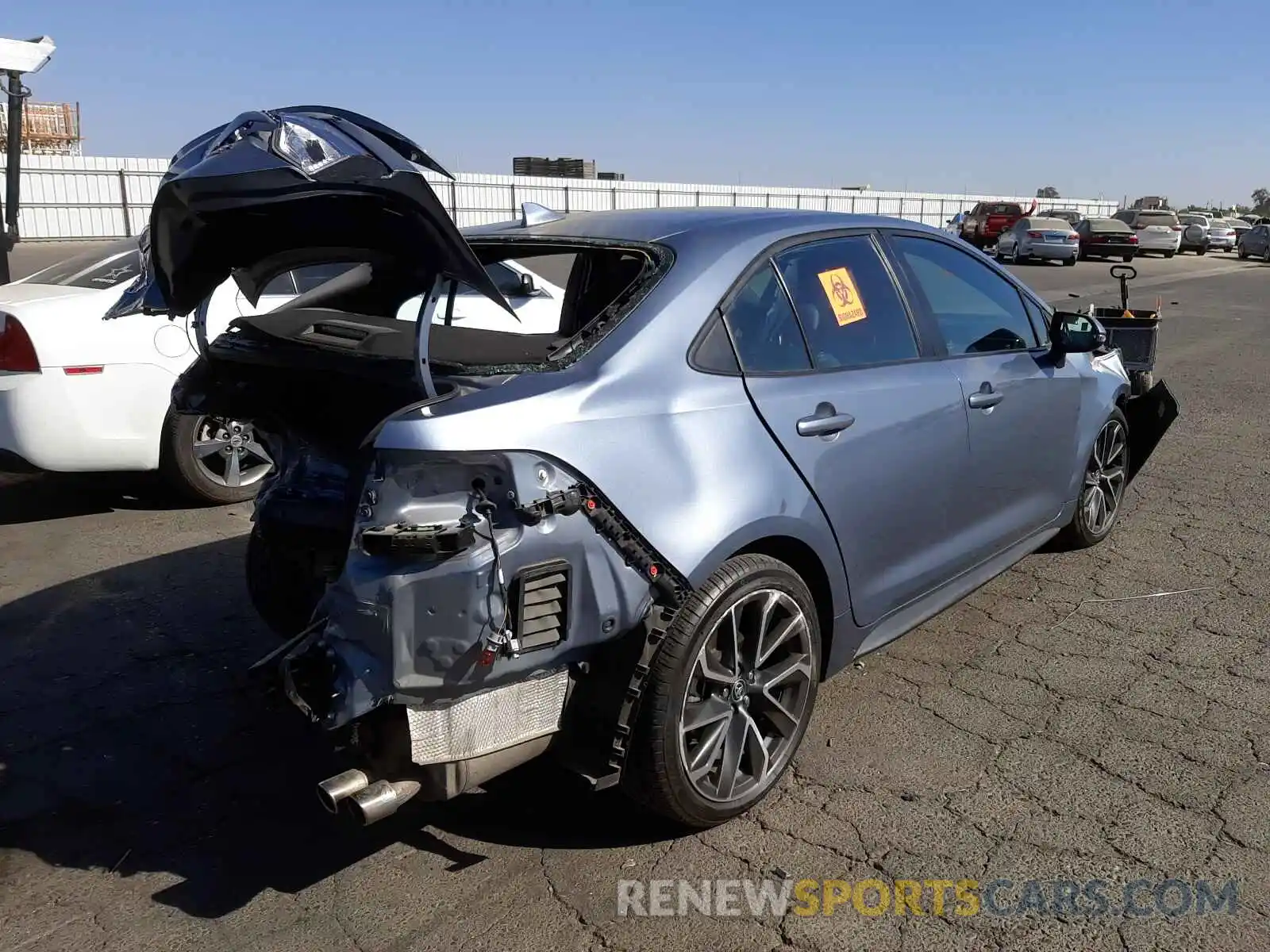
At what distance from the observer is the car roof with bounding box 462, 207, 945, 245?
3361 millimetres

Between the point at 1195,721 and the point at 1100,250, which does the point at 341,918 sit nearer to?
the point at 1195,721

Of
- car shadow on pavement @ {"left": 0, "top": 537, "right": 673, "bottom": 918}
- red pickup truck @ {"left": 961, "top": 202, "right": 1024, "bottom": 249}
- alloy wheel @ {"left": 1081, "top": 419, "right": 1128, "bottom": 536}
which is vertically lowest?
car shadow on pavement @ {"left": 0, "top": 537, "right": 673, "bottom": 918}

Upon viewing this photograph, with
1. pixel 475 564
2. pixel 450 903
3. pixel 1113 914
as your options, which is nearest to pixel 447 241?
pixel 475 564

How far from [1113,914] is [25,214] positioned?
91.9 ft

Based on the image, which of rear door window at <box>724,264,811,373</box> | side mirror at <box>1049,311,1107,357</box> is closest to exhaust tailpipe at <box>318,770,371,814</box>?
rear door window at <box>724,264,811,373</box>

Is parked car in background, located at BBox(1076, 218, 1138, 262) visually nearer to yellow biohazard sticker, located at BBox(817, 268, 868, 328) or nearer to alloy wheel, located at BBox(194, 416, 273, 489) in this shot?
alloy wheel, located at BBox(194, 416, 273, 489)

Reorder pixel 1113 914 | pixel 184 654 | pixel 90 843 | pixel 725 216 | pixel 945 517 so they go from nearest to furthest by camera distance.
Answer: pixel 1113 914 → pixel 90 843 → pixel 725 216 → pixel 945 517 → pixel 184 654

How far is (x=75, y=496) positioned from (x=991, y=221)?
119 ft

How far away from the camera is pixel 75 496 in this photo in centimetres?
655

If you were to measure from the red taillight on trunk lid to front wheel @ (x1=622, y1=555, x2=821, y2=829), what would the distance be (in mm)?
4333

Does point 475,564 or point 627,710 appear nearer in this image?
point 475,564

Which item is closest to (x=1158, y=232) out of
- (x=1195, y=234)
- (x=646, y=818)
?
(x=1195, y=234)

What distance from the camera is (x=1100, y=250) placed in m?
34.7

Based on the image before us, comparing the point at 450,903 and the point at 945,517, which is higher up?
the point at 945,517
